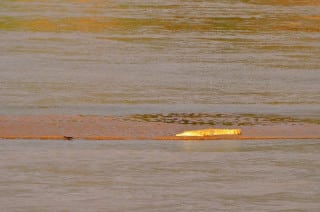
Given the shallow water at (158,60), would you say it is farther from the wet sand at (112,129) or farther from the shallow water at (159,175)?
the shallow water at (159,175)

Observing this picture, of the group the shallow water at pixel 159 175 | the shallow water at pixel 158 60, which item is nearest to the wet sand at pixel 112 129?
the shallow water at pixel 159 175

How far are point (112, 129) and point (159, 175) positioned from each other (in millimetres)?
2471

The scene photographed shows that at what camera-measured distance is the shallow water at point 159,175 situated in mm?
7840

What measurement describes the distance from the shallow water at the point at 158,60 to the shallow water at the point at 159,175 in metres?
2.56

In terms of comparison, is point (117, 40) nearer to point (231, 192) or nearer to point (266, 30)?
point (266, 30)

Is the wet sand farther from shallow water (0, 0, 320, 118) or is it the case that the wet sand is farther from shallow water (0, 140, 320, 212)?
shallow water (0, 0, 320, 118)

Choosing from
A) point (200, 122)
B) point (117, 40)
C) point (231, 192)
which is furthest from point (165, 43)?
point (231, 192)

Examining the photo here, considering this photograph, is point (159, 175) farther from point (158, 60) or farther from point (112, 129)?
point (158, 60)

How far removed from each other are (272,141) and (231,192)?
2.44 m

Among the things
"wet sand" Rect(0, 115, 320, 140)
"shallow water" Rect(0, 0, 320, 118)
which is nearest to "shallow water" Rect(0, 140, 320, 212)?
"wet sand" Rect(0, 115, 320, 140)

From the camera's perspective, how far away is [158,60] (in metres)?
18.7

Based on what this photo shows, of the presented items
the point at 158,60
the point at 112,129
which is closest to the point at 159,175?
the point at 112,129

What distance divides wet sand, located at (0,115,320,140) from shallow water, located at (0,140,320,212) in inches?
11.9

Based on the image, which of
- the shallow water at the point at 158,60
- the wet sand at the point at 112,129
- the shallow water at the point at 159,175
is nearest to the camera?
the shallow water at the point at 159,175
